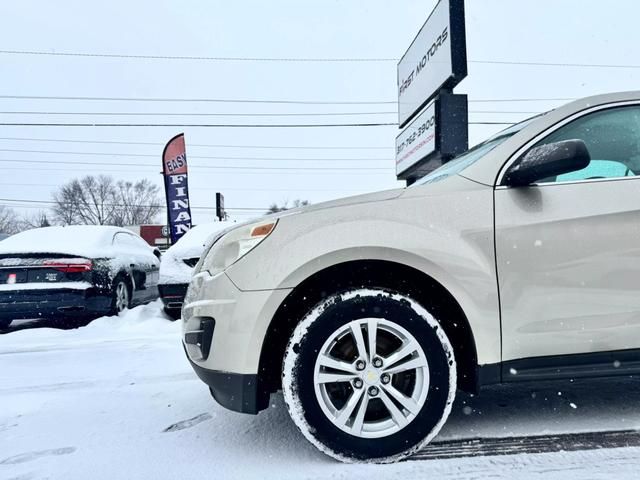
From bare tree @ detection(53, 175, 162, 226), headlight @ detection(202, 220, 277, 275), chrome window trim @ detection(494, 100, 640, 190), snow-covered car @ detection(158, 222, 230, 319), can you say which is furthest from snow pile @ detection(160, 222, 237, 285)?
bare tree @ detection(53, 175, 162, 226)

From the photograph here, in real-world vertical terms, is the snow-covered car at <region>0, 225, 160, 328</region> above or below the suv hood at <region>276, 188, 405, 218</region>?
below

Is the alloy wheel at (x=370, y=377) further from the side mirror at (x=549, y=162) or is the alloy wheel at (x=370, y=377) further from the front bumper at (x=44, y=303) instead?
the front bumper at (x=44, y=303)

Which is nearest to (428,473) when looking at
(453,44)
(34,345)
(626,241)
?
(626,241)

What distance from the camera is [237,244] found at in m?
2.02

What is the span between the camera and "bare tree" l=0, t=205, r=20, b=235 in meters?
69.6

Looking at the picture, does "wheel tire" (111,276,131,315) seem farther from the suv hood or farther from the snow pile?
the suv hood

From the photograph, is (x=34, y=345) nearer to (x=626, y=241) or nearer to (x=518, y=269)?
(x=518, y=269)

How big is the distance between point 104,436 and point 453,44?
28.7ft

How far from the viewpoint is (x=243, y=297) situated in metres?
1.85

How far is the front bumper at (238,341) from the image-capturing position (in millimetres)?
1839

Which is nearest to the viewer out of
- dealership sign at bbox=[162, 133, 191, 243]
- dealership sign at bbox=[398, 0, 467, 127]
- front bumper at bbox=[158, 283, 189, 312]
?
front bumper at bbox=[158, 283, 189, 312]

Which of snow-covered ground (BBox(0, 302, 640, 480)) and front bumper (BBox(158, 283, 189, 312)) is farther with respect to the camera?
front bumper (BBox(158, 283, 189, 312))

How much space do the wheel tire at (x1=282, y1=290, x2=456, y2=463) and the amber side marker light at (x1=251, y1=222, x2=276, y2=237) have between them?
0.41 metres

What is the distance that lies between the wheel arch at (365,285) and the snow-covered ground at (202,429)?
1.09 ft
